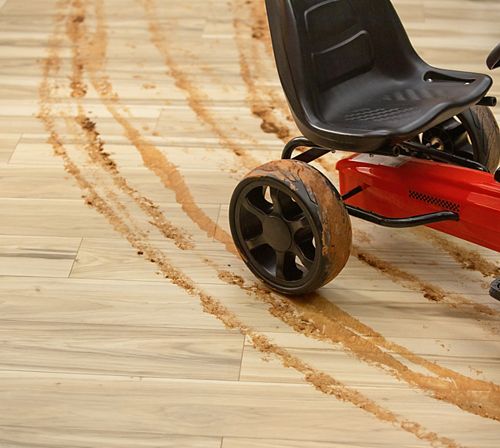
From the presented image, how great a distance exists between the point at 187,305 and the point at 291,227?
0.97 feet

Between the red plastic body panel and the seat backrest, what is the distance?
209 mm

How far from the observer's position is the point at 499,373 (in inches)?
72.2

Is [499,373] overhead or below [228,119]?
overhead

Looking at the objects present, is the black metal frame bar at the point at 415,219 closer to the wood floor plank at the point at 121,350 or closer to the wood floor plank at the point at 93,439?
the wood floor plank at the point at 121,350

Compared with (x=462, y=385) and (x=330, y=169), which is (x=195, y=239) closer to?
(x=330, y=169)

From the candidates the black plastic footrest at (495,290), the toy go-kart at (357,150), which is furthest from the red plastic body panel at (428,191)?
the black plastic footrest at (495,290)

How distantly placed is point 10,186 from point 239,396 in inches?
40.2

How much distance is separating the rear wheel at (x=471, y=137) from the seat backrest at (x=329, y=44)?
18 cm

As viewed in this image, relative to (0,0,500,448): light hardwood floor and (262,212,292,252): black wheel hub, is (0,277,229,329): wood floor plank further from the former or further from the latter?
(262,212,292,252): black wheel hub

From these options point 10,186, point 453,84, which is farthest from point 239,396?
point 10,186

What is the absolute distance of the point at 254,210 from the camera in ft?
6.56

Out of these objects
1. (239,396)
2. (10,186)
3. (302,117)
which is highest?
(302,117)

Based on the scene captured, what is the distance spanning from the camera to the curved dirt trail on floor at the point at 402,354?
1777mm

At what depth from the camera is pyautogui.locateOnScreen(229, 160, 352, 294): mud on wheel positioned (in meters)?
1.88
